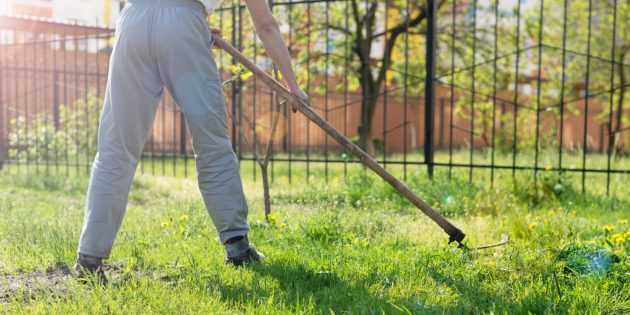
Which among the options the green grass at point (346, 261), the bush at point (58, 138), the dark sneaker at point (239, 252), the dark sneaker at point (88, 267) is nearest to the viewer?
the green grass at point (346, 261)

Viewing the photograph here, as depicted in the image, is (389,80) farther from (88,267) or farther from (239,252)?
(88,267)

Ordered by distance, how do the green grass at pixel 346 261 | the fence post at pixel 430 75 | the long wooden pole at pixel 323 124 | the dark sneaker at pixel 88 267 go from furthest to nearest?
1. the fence post at pixel 430 75
2. the long wooden pole at pixel 323 124
3. the dark sneaker at pixel 88 267
4. the green grass at pixel 346 261

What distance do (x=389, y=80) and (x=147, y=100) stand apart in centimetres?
1025

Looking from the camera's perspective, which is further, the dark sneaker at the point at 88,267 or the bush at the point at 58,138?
the bush at the point at 58,138

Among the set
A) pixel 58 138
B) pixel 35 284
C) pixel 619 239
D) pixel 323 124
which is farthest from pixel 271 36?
pixel 58 138

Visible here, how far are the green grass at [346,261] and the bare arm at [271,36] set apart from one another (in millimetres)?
862

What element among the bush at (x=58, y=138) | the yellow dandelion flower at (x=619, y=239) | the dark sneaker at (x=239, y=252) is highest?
the bush at (x=58, y=138)

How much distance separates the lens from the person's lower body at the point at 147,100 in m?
2.62

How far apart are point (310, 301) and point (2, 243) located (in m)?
2.01

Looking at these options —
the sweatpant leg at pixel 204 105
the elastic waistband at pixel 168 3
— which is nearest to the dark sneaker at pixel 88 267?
the sweatpant leg at pixel 204 105

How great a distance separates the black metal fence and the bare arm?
2.99 feet

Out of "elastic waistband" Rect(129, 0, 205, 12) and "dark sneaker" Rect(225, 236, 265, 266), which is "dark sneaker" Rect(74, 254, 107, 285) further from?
"elastic waistband" Rect(129, 0, 205, 12)

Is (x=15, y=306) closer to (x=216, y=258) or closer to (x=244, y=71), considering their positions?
(x=216, y=258)

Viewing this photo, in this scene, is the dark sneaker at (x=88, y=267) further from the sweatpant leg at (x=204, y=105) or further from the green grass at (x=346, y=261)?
the sweatpant leg at (x=204, y=105)
